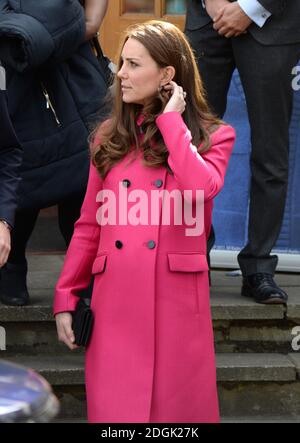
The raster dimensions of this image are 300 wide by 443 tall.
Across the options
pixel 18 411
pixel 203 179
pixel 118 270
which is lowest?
pixel 118 270

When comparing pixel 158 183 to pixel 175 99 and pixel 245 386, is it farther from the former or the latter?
pixel 245 386

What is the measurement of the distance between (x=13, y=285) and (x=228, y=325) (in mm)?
977

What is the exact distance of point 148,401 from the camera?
386 cm

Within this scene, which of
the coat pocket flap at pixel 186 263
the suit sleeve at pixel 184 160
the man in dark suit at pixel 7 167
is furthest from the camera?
the man in dark suit at pixel 7 167

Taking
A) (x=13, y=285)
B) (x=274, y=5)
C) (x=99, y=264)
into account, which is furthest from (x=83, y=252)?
(x=274, y=5)

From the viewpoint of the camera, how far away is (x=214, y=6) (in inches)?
208

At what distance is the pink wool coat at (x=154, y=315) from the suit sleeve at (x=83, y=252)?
10cm

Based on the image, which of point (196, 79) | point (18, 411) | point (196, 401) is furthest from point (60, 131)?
point (18, 411)

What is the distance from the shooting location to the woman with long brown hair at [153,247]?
3885mm

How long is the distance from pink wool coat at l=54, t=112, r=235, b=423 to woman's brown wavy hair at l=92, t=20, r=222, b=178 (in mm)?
48

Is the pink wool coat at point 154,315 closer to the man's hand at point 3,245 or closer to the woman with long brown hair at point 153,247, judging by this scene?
the woman with long brown hair at point 153,247

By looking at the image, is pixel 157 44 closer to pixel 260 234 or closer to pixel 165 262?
pixel 165 262

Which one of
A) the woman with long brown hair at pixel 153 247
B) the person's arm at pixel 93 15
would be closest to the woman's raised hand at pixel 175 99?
the woman with long brown hair at pixel 153 247
